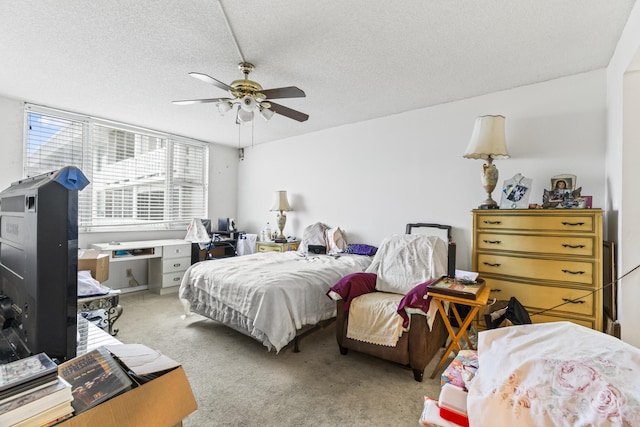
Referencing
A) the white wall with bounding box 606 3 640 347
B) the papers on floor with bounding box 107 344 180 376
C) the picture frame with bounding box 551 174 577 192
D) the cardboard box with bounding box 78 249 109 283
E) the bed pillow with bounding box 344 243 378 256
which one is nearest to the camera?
the papers on floor with bounding box 107 344 180 376

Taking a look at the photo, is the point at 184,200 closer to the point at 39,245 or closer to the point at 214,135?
the point at 214,135

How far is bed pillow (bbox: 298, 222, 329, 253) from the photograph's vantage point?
430 centimetres

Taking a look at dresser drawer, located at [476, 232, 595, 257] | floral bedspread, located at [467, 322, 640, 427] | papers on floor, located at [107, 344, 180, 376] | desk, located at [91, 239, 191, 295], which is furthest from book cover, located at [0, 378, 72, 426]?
desk, located at [91, 239, 191, 295]

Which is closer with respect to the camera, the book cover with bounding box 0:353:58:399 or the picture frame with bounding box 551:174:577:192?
the book cover with bounding box 0:353:58:399

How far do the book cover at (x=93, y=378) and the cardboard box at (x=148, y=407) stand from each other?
1.0 inches

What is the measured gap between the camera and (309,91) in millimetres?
3146

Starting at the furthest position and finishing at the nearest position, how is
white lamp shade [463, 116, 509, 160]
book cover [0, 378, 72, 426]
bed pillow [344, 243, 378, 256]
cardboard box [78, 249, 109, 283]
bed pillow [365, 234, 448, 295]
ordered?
bed pillow [344, 243, 378, 256] < cardboard box [78, 249, 109, 283] < white lamp shade [463, 116, 509, 160] < bed pillow [365, 234, 448, 295] < book cover [0, 378, 72, 426]

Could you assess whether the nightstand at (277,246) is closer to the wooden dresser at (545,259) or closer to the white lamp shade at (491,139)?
the wooden dresser at (545,259)

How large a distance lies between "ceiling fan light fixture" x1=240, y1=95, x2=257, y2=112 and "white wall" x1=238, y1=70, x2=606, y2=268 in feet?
7.02

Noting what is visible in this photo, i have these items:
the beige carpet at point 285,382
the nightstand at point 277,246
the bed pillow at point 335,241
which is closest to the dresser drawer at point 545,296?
the beige carpet at point 285,382

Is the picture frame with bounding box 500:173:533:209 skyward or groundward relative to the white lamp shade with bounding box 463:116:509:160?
groundward

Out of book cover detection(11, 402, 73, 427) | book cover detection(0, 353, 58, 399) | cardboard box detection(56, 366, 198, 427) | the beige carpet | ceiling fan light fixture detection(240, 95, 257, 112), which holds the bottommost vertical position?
the beige carpet

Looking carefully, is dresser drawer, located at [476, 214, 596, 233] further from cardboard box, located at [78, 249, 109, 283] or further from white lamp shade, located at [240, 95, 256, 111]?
cardboard box, located at [78, 249, 109, 283]

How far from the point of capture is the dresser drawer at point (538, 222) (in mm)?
2298
